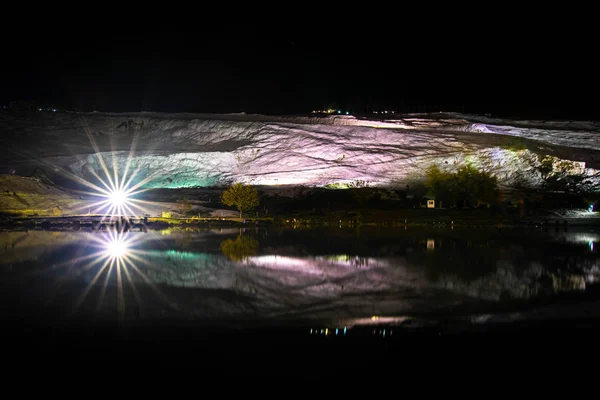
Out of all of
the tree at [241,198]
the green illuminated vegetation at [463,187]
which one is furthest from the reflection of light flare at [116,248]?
the green illuminated vegetation at [463,187]

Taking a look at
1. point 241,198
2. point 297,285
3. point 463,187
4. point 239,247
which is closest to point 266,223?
point 241,198

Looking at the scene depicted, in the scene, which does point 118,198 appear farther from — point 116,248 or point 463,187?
point 463,187

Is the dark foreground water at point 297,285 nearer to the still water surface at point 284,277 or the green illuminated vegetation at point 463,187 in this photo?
the still water surface at point 284,277

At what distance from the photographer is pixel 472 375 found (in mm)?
6957

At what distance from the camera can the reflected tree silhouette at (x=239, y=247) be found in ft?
62.5

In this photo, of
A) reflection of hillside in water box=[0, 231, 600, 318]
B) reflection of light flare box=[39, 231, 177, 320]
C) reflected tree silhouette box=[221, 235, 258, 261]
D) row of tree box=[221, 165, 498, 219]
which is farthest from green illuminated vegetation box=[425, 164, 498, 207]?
reflection of light flare box=[39, 231, 177, 320]

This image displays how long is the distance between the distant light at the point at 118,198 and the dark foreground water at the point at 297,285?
64.9 ft

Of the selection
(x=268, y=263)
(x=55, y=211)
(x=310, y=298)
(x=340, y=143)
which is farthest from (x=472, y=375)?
(x=340, y=143)

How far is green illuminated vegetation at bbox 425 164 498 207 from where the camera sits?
152 feet

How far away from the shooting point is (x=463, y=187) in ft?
159

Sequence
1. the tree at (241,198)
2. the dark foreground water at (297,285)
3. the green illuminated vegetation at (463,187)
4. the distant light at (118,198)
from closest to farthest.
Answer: the dark foreground water at (297,285), the tree at (241,198), the distant light at (118,198), the green illuminated vegetation at (463,187)

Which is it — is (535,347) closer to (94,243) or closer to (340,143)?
(94,243)

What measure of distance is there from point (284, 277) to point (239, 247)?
8128 millimetres

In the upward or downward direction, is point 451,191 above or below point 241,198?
above
